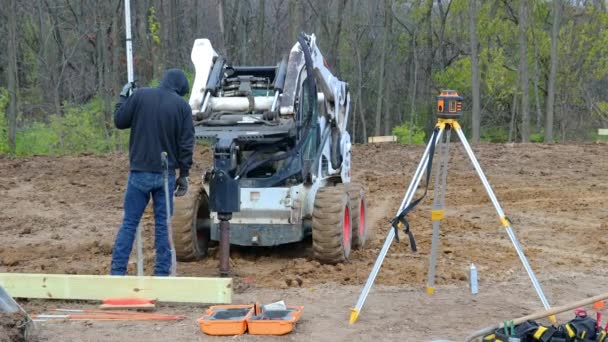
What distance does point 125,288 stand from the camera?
22.6 ft

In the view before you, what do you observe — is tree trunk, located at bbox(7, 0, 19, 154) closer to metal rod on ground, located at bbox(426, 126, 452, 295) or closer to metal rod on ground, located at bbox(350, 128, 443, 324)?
metal rod on ground, located at bbox(426, 126, 452, 295)

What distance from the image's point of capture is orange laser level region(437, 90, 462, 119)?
21.4 feet

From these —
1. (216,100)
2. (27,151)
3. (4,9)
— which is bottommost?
(27,151)

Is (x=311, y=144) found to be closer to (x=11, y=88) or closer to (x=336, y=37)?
(x=11, y=88)

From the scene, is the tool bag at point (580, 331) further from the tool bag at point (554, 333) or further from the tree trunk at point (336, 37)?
the tree trunk at point (336, 37)

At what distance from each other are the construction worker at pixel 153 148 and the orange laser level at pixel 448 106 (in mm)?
2515

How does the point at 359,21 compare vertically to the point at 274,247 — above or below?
above

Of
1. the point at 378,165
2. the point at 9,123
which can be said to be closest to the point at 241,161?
the point at 378,165

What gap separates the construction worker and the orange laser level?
2.52m

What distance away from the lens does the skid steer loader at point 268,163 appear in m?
8.51

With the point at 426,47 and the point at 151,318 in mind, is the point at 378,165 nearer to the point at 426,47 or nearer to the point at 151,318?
the point at 151,318

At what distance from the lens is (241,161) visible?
29.3 ft

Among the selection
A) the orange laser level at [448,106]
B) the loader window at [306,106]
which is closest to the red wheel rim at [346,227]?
the loader window at [306,106]

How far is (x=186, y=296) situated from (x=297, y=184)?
2.42m
